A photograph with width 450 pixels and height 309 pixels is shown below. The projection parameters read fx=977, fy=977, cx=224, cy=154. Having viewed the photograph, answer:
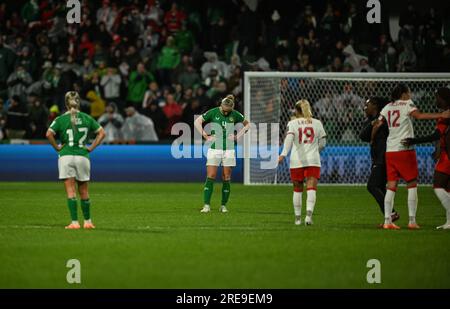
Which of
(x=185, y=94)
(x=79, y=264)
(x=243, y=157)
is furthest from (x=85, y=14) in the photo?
(x=79, y=264)

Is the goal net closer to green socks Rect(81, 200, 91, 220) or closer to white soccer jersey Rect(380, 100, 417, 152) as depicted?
white soccer jersey Rect(380, 100, 417, 152)

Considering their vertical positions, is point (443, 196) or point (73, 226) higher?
point (443, 196)

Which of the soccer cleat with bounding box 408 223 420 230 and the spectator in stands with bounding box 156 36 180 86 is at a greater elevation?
the spectator in stands with bounding box 156 36 180 86

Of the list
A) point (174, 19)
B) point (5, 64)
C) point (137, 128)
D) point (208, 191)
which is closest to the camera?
point (208, 191)

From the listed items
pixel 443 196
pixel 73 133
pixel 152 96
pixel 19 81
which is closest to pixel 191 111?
pixel 152 96

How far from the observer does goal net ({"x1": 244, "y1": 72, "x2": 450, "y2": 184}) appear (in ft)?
82.0

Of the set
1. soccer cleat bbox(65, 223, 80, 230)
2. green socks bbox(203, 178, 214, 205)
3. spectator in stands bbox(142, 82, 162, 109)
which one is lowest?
soccer cleat bbox(65, 223, 80, 230)

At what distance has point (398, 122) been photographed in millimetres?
14055

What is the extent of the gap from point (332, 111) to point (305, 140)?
11.3m

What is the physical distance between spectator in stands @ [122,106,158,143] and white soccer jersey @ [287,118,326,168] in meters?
12.2

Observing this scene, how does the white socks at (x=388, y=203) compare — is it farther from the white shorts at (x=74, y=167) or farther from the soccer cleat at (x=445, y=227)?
the white shorts at (x=74, y=167)

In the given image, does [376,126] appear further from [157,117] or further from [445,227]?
[157,117]

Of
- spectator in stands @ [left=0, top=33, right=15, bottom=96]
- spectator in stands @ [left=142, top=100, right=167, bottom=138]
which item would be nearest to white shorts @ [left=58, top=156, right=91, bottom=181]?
spectator in stands @ [left=142, top=100, right=167, bottom=138]
